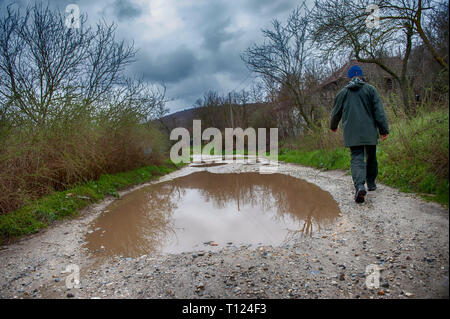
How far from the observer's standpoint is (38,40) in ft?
23.0

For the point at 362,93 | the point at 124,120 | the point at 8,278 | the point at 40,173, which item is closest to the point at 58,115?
the point at 40,173

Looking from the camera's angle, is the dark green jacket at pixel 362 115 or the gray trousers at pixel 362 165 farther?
the gray trousers at pixel 362 165

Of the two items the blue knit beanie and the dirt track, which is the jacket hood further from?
the dirt track

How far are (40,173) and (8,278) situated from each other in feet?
9.46

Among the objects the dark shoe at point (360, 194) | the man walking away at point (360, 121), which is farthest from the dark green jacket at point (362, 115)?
the dark shoe at point (360, 194)

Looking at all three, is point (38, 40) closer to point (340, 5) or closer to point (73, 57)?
point (73, 57)

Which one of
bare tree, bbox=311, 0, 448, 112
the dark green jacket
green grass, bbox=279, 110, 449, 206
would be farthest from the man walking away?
bare tree, bbox=311, 0, 448, 112

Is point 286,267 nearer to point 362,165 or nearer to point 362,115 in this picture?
point 362,165

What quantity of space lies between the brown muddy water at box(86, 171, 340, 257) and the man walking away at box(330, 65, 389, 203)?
0.63 m

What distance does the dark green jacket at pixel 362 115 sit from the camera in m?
3.50

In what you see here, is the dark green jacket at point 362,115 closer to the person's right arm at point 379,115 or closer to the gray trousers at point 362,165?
the person's right arm at point 379,115

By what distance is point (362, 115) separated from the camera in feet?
11.7

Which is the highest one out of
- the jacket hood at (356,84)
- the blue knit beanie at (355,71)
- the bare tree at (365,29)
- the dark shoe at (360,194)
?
the bare tree at (365,29)

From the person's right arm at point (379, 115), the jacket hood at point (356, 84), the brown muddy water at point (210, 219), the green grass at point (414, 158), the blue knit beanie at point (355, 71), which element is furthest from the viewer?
the blue knit beanie at point (355, 71)
